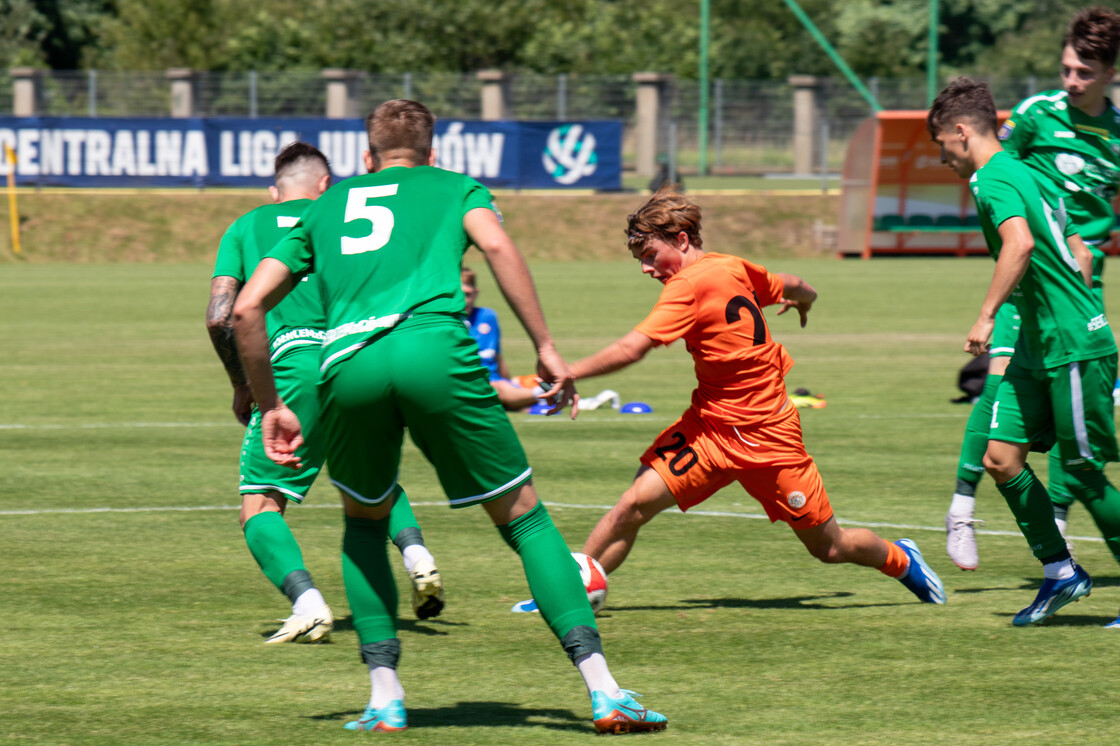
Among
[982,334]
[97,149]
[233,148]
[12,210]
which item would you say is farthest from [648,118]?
[982,334]

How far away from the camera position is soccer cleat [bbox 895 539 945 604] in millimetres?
6629

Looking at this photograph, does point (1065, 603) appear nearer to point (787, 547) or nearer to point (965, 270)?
point (787, 547)

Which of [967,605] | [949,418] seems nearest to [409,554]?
[967,605]

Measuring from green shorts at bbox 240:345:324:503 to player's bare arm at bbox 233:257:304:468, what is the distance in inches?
52.0

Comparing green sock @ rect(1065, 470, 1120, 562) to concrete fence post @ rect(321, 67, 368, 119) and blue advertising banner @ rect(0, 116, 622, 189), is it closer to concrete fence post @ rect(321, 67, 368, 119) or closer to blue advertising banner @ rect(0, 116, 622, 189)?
blue advertising banner @ rect(0, 116, 622, 189)

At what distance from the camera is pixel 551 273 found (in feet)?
97.1

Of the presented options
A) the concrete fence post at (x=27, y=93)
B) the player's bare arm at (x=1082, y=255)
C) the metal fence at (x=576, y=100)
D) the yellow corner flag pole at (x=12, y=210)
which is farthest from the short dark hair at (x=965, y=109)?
the concrete fence post at (x=27, y=93)

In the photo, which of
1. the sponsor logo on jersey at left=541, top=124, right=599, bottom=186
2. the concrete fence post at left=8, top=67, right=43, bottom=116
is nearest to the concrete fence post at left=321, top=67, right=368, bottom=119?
the concrete fence post at left=8, top=67, right=43, bottom=116

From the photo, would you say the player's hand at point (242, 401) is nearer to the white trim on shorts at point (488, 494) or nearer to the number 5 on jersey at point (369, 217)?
the number 5 on jersey at point (369, 217)

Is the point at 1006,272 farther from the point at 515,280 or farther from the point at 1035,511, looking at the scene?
the point at 515,280

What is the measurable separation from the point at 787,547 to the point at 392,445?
12.2 ft

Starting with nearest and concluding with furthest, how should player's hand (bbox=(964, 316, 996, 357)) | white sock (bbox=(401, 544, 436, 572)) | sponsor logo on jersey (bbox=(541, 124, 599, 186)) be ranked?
player's hand (bbox=(964, 316, 996, 357)) < white sock (bbox=(401, 544, 436, 572)) < sponsor logo on jersey (bbox=(541, 124, 599, 186))

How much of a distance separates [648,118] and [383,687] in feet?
132

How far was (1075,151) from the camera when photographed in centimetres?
689
